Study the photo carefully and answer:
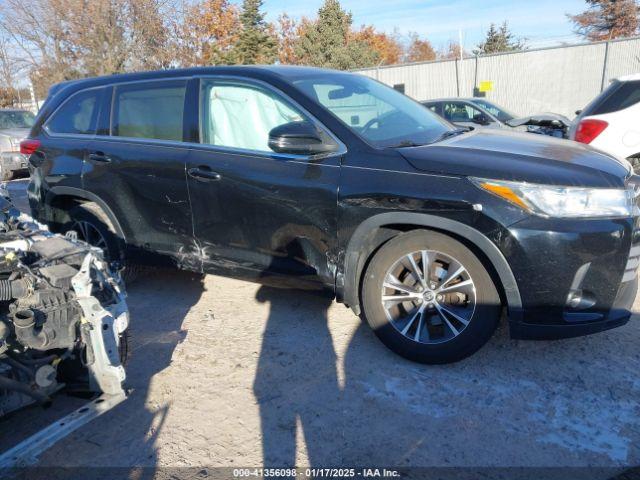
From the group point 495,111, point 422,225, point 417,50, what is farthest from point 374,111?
point 417,50

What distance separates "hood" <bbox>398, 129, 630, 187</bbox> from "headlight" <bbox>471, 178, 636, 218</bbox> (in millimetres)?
36

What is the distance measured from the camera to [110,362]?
2.64 metres

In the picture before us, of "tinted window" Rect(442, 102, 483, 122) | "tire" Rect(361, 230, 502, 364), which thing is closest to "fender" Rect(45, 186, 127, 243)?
"tire" Rect(361, 230, 502, 364)

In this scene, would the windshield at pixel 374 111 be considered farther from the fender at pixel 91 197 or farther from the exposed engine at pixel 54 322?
the fender at pixel 91 197

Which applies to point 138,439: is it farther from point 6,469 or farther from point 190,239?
point 190,239

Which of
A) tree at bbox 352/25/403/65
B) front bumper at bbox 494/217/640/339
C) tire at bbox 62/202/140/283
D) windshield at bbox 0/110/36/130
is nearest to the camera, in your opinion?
front bumper at bbox 494/217/640/339

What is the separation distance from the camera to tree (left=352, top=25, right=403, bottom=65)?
4391 cm

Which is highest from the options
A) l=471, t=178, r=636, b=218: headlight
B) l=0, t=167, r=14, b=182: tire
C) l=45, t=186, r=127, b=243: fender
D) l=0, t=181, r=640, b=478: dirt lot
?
l=471, t=178, r=636, b=218: headlight

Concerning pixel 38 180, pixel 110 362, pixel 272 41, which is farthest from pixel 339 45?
pixel 110 362

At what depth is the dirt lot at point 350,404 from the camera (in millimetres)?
2553

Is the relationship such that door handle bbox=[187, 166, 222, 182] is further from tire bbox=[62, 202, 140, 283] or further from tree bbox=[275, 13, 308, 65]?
tree bbox=[275, 13, 308, 65]

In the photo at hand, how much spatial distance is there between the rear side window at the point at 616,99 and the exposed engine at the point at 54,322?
5722 millimetres

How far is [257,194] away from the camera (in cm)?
354

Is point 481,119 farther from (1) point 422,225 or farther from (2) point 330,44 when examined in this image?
(2) point 330,44
